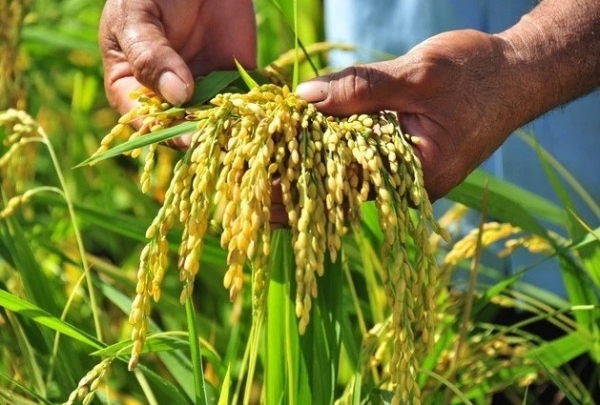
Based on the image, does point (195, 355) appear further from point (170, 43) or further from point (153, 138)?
point (170, 43)

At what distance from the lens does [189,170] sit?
1.27m

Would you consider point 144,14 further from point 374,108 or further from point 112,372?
point 112,372

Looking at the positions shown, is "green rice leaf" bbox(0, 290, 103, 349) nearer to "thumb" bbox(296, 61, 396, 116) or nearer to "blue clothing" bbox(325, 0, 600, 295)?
"thumb" bbox(296, 61, 396, 116)

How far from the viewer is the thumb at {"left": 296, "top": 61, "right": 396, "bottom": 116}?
56.7 inches

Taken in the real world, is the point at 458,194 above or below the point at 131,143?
below

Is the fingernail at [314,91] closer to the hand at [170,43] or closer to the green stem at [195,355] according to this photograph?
the hand at [170,43]

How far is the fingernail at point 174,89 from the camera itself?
149cm

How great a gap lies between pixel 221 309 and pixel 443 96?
3.94 feet

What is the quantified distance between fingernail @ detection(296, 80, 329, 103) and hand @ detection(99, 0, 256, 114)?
0.16 meters

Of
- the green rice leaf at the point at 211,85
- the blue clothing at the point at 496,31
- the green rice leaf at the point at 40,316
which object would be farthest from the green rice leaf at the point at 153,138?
the blue clothing at the point at 496,31

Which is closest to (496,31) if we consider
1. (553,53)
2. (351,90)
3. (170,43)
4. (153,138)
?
(553,53)

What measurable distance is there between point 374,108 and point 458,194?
0.40 m

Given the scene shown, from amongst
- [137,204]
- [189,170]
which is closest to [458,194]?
[189,170]

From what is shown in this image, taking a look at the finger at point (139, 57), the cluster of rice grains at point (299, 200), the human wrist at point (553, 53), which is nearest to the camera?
the cluster of rice grains at point (299, 200)
